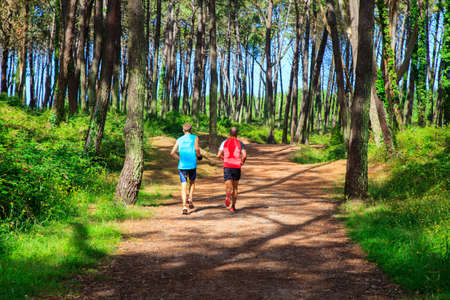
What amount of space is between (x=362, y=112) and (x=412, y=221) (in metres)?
3.32

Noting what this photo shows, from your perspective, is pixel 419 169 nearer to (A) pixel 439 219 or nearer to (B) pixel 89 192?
(A) pixel 439 219

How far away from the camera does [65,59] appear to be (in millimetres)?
15484

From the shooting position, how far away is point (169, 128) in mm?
23531

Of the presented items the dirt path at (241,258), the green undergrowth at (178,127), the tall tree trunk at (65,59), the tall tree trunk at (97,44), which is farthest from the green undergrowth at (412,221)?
the tall tree trunk at (97,44)

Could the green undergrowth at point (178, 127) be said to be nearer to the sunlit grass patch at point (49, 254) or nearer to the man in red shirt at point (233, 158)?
the man in red shirt at point (233, 158)

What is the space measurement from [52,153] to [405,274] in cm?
851

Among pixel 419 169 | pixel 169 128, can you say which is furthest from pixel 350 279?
pixel 169 128

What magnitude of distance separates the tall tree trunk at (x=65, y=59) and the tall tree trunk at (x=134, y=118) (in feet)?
22.7

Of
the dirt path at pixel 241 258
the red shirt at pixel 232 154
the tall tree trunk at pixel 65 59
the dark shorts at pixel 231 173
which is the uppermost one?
the tall tree trunk at pixel 65 59

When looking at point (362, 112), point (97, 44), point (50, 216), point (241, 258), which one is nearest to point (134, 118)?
point (50, 216)

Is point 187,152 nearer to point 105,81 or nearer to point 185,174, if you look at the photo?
point 185,174

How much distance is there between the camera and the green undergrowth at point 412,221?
459 centimetres

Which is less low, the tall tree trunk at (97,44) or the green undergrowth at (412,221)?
the tall tree trunk at (97,44)

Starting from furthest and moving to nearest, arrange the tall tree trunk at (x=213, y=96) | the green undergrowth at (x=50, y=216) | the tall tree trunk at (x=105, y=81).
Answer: the tall tree trunk at (x=213, y=96)
the tall tree trunk at (x=105, y=81)
the green undergrowth at (x=50, y=216)
